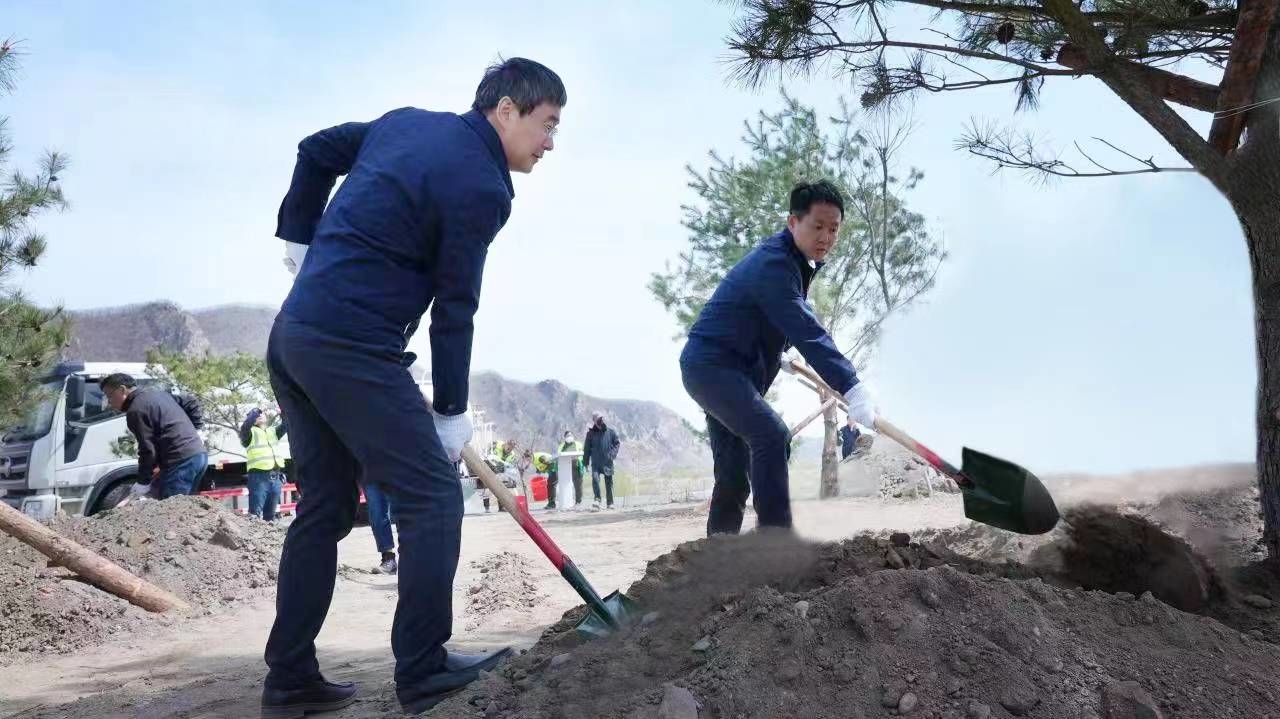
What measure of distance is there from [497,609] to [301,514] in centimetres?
214

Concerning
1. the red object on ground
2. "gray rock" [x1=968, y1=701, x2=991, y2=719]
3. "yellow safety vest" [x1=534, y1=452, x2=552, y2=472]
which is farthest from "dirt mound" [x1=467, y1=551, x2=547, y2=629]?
the red object on ground

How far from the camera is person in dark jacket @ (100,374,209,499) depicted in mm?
7719

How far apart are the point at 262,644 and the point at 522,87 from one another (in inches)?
128

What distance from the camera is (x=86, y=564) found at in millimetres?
5352

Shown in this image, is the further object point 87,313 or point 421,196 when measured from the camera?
point 87,313

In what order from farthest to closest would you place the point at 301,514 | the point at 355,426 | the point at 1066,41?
the point at 1066,41
the point at 301,514
the point at 355,426

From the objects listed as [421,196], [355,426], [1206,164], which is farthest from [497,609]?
[1206,164]

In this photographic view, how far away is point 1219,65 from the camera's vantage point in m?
4.71

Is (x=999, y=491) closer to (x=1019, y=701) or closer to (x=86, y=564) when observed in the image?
(x=1019, y=701)

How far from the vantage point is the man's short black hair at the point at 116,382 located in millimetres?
7895

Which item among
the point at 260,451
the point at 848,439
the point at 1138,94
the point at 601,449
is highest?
the point at 1138,94

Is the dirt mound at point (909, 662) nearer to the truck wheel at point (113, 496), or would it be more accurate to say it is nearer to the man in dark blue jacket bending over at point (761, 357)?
the man in dark blue jacket bending over at point (761, 357)

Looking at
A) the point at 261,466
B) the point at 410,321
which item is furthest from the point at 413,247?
the point at 261,466

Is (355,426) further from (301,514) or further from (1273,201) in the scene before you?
(1273,201)
